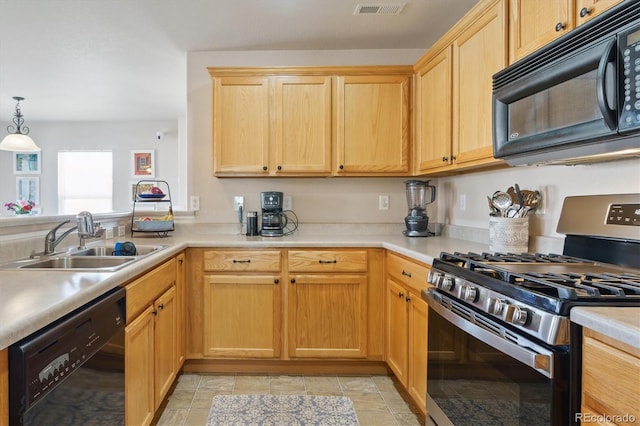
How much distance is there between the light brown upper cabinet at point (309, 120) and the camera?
2695mm

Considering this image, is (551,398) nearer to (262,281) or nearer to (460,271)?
(460,271)

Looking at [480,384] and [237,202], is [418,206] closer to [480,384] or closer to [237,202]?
[237,202]

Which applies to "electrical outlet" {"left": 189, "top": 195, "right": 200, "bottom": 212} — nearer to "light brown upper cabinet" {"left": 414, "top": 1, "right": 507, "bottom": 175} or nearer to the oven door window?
"light brown upper cabinet" {"left": 414, "top": 1, "right": 507, "bottom": 175}

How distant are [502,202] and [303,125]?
144cm

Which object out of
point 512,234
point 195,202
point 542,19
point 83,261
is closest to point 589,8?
point 542,19

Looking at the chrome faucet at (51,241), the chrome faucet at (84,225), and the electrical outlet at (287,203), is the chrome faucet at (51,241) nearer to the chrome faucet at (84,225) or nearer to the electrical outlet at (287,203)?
the chrome faucet at (84,225)

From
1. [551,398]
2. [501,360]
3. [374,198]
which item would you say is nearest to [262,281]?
[374,198]

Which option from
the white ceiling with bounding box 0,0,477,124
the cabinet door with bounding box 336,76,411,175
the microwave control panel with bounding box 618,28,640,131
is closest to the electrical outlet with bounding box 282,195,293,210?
the cabinet door with bounding box 336,76,411,175

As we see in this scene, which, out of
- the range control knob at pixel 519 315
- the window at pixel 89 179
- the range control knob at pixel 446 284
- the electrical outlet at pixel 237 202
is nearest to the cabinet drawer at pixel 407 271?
the range control knob at pixel 446 284

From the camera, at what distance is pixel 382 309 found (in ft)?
7.86

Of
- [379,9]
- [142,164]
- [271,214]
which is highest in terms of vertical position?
[379,9]

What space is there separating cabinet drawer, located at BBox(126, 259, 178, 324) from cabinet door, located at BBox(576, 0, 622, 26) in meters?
1.92

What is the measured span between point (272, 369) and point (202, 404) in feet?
1.64

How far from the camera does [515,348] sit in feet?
3.43
